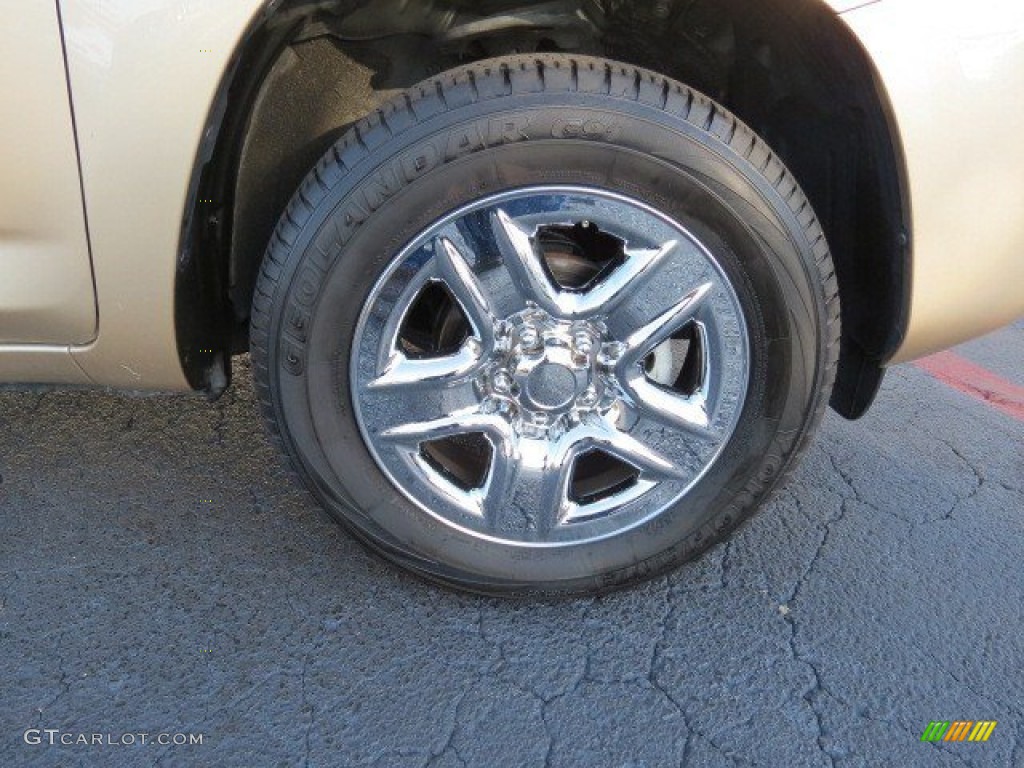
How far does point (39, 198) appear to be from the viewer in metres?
1.56

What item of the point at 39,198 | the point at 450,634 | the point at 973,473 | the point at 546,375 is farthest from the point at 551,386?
the point at 973,473

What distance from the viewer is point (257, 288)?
1704mm

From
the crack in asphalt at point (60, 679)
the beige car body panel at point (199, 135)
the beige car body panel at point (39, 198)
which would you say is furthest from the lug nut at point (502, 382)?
the crack in asphalt at point (60, 679)

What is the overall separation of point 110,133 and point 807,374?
137 centimetres

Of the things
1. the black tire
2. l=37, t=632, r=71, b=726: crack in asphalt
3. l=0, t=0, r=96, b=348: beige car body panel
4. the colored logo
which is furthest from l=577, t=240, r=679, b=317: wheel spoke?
l=37, t=632, r=71, b=726: crack in asphalt

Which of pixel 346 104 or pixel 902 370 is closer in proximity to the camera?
pixel 346 104

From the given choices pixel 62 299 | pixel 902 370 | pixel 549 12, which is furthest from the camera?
pixel 902 370

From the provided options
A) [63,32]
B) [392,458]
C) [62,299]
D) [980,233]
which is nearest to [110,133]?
[63,32]

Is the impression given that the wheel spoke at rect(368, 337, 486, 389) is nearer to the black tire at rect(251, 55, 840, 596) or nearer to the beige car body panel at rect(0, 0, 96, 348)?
the black tire at rect(251, 55, 840, 596)

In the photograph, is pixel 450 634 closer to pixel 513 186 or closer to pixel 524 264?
pixel 524 264

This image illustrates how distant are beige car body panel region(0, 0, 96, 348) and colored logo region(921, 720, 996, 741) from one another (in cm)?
181

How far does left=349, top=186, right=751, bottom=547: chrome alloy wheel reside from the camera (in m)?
1.65

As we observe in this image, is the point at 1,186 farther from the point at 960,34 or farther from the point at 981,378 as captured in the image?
the point at 981,378

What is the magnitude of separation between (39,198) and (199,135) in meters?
0.32
